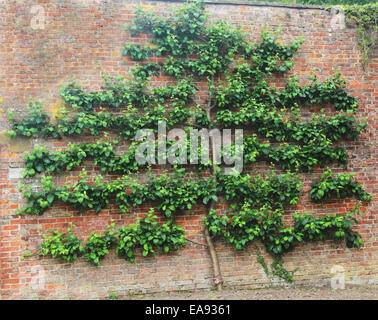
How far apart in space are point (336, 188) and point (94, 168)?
3.90m

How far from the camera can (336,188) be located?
17.2 feet

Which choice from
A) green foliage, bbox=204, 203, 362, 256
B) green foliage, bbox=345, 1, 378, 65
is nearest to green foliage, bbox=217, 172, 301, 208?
green foliage, bbox=204, 203, 362, 256

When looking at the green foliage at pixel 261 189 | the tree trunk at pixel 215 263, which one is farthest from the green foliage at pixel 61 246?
the green foliage at pixel 261 189

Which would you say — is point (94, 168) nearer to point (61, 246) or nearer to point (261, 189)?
point (61, 246)

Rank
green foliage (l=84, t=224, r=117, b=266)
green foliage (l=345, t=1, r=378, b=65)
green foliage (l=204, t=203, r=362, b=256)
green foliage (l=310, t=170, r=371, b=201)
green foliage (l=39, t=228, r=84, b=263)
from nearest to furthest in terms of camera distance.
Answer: green foliage (l=39, t=228, r=84, b=263) → green foliage (l=84, t=224, r=117, b=266) → green foliage (l=204, t=203, r=362, b=256) → green foliage (l=310, t=170, r=371, b=201) → green foliage (l=345, t=1, r=378, b=65)

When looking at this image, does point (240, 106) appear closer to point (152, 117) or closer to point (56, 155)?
point (152, 117)

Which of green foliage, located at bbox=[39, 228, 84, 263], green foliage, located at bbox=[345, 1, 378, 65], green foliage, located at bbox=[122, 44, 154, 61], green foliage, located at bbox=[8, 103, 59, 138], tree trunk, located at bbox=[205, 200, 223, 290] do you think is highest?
green foliage, located at bbox=[345, 1, 378, 65]

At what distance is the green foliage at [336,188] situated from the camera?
524cm

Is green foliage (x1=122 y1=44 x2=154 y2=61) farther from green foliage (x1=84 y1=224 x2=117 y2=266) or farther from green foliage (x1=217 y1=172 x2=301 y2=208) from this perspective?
green foliage (x1=84 y1=224 x2=117 y2=266)

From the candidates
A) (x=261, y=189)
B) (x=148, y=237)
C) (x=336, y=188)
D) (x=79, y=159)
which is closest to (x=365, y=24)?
(x=336, y=188)

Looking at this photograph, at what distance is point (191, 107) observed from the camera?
17.3ft

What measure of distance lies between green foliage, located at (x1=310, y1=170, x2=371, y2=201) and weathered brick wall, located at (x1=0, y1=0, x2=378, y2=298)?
0.15 meters

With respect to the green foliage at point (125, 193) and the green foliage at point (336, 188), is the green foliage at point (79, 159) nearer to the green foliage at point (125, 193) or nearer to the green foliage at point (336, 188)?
the green foliage at point (125, 193)

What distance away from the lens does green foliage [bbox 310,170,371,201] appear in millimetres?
5242
